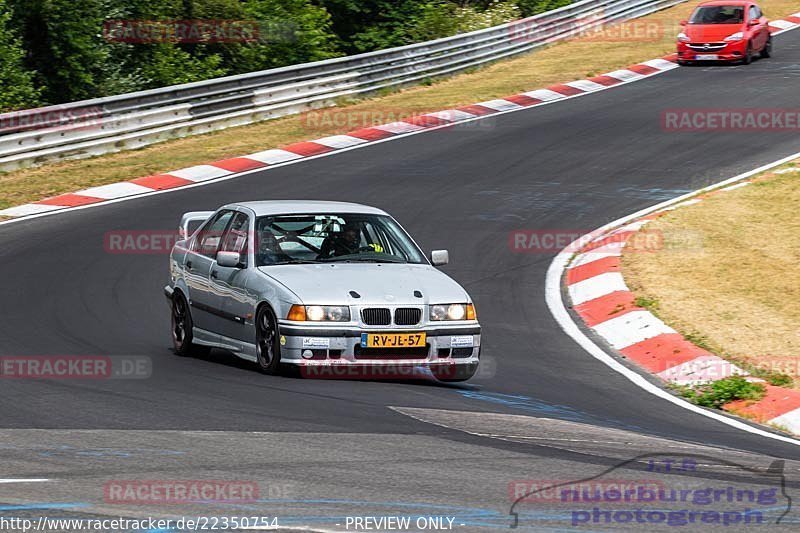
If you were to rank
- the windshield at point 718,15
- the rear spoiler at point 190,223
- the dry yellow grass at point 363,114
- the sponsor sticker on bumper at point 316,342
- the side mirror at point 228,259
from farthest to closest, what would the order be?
the windshield at point 718,15
the dry yellow grass at point 363,114
the rear spoiler at point 190,223
the side mirror at point 228,259
the sponsor sticker on bumper at point 316,342

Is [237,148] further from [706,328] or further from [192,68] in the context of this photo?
[706,328]

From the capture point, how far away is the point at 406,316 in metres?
9.67

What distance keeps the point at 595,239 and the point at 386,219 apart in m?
5.59

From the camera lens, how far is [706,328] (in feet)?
39.2

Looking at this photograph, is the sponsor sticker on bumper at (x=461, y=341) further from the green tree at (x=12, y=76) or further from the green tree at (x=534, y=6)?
the green tree at (x=534, y=6)

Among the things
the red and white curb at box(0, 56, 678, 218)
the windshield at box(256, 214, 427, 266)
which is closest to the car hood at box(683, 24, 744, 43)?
the red and white curb at box(0, 56, 678, 218)

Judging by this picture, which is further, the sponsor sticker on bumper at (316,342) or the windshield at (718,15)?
the windshield at (718,15)

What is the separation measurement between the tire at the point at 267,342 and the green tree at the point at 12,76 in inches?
608

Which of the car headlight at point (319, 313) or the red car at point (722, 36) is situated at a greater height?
the car headlight at point (319, 313)

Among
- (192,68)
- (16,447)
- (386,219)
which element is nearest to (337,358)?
(386,219)

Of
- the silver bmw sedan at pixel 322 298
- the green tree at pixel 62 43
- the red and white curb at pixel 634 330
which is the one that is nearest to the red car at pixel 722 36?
the green tree at pixel 62 43

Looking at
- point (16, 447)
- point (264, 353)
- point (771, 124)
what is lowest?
point (771, 124)

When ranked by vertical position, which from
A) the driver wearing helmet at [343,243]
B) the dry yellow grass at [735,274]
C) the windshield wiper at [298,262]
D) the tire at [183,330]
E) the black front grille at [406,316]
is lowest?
the dry yellow grass at [735,274]

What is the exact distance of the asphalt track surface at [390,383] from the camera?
22.2ft
